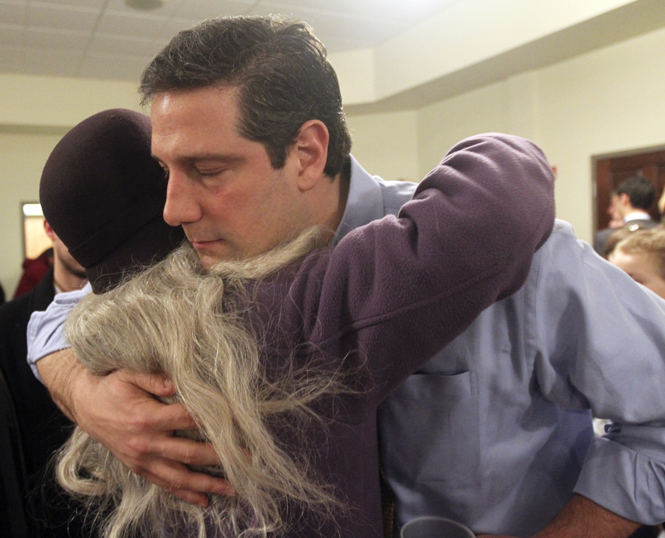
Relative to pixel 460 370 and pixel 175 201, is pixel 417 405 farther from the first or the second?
pixel 175 201

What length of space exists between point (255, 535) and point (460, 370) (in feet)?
1.40

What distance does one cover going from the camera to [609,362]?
843 millimetres

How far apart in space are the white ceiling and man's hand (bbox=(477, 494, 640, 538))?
4.48 metres

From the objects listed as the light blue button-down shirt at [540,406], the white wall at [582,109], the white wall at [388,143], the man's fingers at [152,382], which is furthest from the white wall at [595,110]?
the man's fingers at [152,382]

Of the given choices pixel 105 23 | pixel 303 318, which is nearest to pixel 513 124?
pixel 105 23

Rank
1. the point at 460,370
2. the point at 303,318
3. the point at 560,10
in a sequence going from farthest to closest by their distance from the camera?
1. the point at 560,10
2. the point at 460,370
3. the point at 303,318

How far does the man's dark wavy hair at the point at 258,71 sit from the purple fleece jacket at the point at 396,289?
1.09 feet

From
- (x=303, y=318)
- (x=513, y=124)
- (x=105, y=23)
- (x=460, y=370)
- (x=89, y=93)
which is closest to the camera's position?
(x=303, y=318)

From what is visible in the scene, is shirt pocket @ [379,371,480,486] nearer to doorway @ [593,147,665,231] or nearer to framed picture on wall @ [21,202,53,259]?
doorway @ [593,147,665,231]

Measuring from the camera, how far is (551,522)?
3.14ft

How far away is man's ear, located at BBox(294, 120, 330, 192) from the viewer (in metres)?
1.05

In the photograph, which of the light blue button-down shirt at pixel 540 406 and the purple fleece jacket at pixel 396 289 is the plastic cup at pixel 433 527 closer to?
the purple fleece jacket at pixel 396 289

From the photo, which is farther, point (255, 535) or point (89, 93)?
point (89, 93)

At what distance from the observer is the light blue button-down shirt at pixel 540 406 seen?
0.86 m
